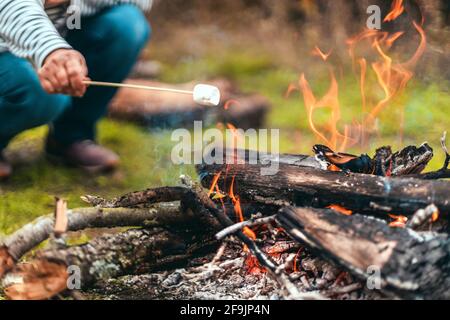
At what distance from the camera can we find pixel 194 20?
623 cm

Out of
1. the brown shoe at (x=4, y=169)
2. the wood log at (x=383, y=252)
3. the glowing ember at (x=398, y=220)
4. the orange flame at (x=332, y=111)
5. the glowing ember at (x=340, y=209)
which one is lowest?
the wood log at (x=383, y=252)

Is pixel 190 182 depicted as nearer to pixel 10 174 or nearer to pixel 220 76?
pixel 10 174

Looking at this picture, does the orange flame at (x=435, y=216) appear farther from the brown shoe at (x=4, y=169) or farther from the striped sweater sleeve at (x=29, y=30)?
the brown shoe at (x=4, y=169)

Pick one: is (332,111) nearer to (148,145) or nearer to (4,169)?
(148,145)

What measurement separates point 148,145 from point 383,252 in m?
2.42

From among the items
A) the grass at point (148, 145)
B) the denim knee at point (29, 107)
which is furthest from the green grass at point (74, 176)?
the denim knee at point (29, 107)

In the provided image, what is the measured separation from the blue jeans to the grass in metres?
0.23

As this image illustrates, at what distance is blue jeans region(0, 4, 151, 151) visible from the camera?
296cm

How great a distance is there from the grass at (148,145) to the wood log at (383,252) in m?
1.37

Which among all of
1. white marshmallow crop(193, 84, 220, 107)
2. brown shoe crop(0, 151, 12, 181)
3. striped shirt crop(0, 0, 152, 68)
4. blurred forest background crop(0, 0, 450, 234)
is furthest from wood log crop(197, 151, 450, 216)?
brown shoe crop(0, 151, 12, 181)

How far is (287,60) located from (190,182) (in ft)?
11.3

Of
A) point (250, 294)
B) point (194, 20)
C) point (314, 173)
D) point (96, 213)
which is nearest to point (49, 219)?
point (96, 213)

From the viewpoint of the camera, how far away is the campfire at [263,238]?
1.90m

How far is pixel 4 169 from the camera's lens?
3.36 m
